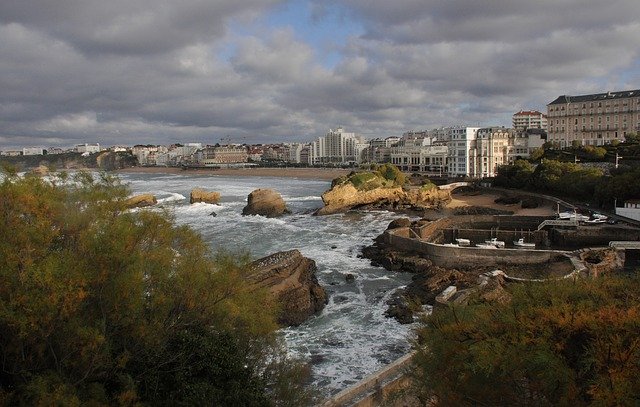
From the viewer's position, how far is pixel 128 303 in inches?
347

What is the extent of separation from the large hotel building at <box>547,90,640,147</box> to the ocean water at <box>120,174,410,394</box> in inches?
2187

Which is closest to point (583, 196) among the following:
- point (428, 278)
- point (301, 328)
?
point (428, 278)

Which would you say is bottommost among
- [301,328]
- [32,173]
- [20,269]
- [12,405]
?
[301,328]

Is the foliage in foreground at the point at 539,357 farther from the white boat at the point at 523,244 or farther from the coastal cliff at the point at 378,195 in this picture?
the coastal cliff at the point at 378,195

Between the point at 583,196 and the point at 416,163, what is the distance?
80953 millimetres

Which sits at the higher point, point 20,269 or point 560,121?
point 560,121

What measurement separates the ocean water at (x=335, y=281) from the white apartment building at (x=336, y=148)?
13178cm

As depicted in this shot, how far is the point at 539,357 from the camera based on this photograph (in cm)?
720

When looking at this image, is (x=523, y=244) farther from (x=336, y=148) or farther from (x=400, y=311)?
(x=336, y=148)

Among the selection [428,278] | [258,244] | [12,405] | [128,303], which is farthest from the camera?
[258,244]

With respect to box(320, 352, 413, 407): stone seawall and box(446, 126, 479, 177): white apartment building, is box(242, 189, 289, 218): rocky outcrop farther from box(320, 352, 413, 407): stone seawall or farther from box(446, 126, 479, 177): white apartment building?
box(446, 126, 479, 177): white apartment building

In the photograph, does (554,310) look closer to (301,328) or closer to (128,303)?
(128,303)

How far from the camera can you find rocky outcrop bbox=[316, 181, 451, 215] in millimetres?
57312

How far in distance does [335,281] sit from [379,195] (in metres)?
34.5
